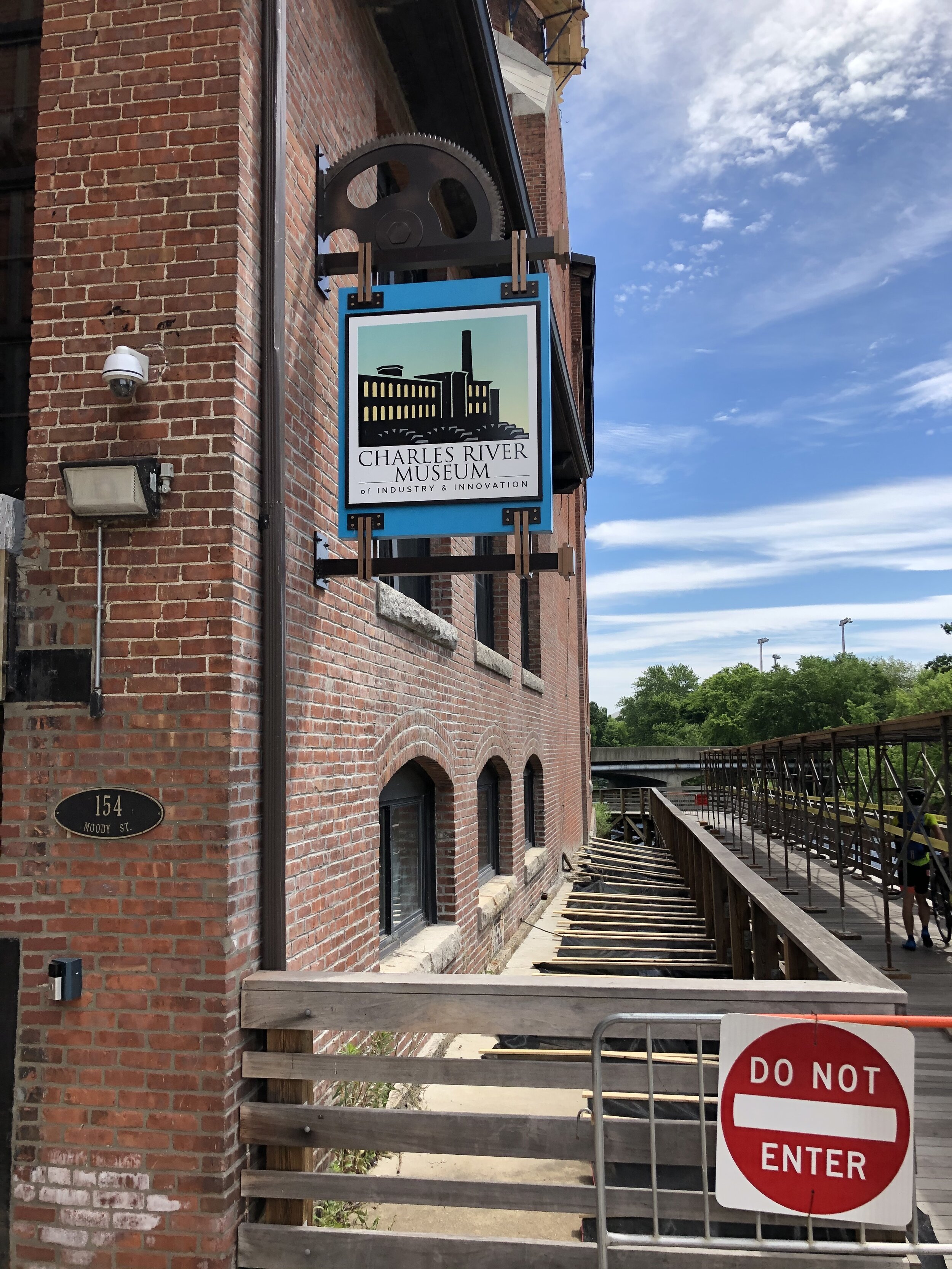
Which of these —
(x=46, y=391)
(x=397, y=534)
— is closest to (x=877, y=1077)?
(x=397, y=534)

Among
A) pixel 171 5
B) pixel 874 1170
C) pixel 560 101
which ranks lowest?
pixel 874 1170

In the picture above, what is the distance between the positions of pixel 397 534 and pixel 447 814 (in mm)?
4119

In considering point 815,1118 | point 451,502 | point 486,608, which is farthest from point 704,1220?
point 486,608

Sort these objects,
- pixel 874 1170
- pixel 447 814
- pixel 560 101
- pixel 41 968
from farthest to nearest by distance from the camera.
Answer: pixel 560 101, pixel 447 814, pixel 41 968, pixel 874 1170

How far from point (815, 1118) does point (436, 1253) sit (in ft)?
5.05

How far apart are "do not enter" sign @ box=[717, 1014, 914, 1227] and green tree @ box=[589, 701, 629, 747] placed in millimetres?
95527

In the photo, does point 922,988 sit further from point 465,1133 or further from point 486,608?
point 465,1133

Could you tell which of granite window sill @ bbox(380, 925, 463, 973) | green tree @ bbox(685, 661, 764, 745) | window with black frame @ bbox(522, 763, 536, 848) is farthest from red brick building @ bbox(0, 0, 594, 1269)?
green tree @ bbox(685, 661, 764, 745)

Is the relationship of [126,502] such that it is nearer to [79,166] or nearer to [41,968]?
[79,166]

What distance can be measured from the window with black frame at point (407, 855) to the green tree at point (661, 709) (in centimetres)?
8825

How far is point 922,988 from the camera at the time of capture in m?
9.10

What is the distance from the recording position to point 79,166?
417 cm

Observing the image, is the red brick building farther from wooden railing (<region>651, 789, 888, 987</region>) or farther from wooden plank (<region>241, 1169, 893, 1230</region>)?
wooden railing (<region>651, 789, 888, 987</region>)

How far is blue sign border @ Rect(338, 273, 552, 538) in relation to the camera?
14.1ft
